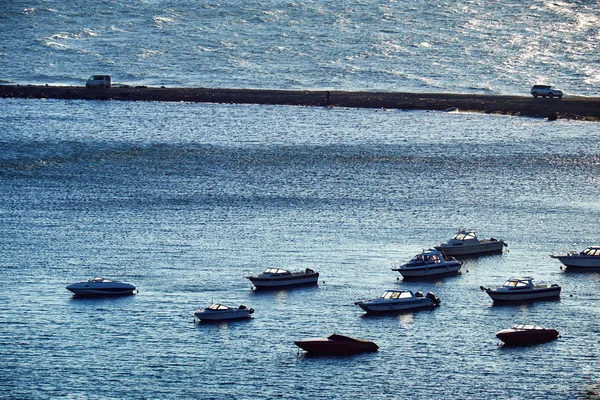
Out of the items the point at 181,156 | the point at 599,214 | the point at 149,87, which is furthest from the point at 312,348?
the point at 149,87

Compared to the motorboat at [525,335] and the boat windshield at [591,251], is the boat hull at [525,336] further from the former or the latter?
the boat windshield at [591,251]

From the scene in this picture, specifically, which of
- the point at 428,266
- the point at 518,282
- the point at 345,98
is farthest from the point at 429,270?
the point at 345,98

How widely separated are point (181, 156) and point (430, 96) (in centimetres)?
4591

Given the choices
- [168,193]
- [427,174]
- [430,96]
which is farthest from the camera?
[430,96]

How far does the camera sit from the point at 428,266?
3145 inches

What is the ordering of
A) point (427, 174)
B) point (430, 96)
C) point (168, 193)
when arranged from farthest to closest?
1. point (430, 96)
2. point (427, 174)
3. point (168, 193)

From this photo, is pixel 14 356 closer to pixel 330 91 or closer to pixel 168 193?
pixel 168 193

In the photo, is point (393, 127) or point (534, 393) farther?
point (393, 127)

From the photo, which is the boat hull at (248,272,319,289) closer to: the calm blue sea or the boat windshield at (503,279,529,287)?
the calm blue sea

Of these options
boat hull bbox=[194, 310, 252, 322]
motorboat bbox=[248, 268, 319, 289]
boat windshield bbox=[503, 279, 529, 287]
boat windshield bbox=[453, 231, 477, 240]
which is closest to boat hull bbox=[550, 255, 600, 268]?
boat windshield bbox=[453, 231, 477, 240]

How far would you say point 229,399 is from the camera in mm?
59969

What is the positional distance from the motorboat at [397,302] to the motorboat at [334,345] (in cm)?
644

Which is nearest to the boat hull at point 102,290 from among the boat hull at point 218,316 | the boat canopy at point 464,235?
the boat hull at point 218,316

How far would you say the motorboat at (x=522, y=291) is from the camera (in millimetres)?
74500
